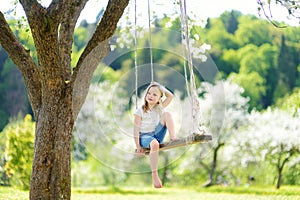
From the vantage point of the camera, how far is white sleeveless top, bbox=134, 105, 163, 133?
4.61 metres

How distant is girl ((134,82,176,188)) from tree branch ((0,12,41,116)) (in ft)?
2.85

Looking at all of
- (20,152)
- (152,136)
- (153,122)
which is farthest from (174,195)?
(152,136)

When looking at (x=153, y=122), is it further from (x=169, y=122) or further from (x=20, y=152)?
(x=20, y=152)

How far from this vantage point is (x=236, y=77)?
2542 cm

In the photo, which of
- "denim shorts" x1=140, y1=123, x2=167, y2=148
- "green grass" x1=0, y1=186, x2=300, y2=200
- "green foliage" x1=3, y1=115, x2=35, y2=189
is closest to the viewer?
"denim shorts" x1=140, y1=123, x2=167, y2=148

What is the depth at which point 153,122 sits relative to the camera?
4633mm

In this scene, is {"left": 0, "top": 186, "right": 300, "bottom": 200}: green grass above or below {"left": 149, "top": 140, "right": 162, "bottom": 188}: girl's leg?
below

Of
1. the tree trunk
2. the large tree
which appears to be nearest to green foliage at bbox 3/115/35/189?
the large tree

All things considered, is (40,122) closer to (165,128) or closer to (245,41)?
(165,128)

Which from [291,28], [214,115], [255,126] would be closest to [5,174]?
[214,115]

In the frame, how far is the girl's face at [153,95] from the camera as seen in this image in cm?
461

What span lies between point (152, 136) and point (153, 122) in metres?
0.17

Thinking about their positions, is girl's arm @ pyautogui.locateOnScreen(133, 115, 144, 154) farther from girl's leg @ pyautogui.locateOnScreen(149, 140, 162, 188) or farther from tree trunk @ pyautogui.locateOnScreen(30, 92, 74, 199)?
tree trunk @ pyautogui.locateOnScreen(30, 92, 74, 199)

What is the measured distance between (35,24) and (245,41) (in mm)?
24984
